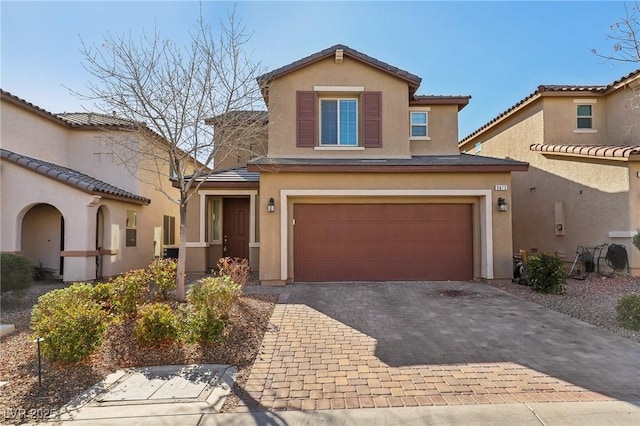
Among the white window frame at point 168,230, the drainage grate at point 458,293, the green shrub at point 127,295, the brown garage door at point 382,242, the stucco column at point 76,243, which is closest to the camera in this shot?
the green shrub at point 127,295

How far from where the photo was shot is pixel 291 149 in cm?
1171

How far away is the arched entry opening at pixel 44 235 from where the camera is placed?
12.0 meters

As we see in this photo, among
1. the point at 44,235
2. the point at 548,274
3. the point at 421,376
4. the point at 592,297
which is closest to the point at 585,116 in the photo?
the point at 548,274

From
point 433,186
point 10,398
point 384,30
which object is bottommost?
point 10,398

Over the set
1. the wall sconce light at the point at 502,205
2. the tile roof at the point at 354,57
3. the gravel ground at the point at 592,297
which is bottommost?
the gravel ground at the point at 592,297

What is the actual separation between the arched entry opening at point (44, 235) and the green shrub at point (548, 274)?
14.4 meters

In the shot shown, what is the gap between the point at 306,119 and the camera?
11.8 metres

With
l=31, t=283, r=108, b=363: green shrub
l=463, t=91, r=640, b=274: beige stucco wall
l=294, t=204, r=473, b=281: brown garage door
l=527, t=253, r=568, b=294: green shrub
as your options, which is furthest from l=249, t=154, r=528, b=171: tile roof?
l=31, t=283, r=108, b=363: green shrub

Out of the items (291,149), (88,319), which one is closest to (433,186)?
(291,149)

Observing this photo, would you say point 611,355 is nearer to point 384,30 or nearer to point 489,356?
point 489,356

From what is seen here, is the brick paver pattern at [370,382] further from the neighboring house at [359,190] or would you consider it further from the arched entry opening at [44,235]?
the arched entry opening at [44,235]

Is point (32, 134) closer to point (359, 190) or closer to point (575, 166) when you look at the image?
point (359, 190)

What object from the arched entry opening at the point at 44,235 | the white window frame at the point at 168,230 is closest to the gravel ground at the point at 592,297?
the white window frame at the point at 168,230

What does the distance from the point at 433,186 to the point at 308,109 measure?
4.72 m
